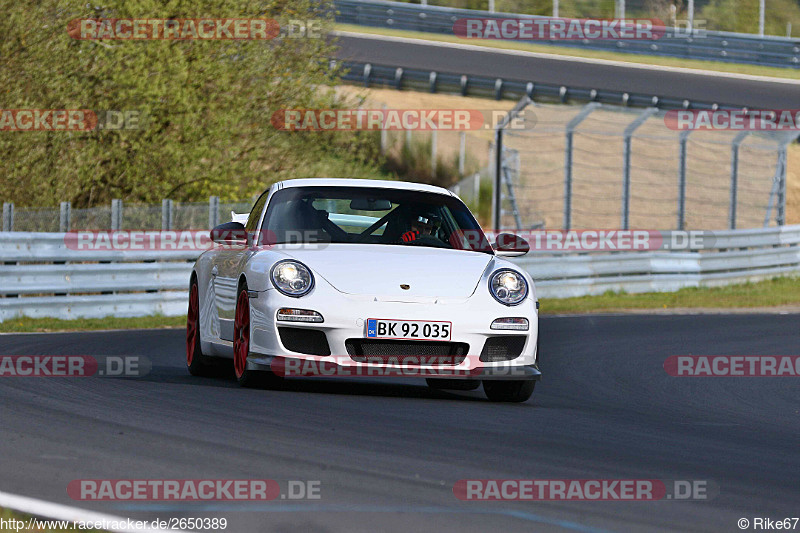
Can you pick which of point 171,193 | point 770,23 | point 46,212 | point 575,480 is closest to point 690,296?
point 171,193

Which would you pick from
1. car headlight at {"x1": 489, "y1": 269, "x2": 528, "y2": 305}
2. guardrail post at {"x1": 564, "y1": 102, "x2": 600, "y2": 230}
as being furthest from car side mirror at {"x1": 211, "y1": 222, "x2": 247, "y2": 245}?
guardrail post at {"x1": 564, "y1": 102, "x2": 600, "y2": 230}

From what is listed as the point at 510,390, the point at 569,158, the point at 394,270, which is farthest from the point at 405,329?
the point at 569,158

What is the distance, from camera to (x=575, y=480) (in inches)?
226

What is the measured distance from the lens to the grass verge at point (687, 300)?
21062 millimetres

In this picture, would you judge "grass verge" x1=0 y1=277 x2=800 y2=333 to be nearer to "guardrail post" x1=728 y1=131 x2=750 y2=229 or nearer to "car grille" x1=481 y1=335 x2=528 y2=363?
"guardrail post" x1=728 y1=131 x2=750 y2=229

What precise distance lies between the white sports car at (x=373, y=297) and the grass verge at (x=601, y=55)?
33247mm

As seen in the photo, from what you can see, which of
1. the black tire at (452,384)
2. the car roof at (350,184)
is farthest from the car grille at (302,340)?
the black tire at (452,384)

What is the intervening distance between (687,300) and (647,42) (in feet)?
78.9

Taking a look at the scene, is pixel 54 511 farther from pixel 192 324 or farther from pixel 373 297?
pixel 192 324

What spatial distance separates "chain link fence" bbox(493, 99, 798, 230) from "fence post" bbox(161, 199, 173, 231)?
20.4 feet

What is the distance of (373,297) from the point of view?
827 centimetres

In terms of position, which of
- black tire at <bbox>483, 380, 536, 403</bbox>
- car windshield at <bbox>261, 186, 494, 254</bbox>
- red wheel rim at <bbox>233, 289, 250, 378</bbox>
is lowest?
black tire at <bbox>483, 380, 536, 403</bbox>

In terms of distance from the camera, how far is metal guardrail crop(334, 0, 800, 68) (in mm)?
42469

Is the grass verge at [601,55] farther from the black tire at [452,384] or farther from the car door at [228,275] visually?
the black tire at [452,384]
